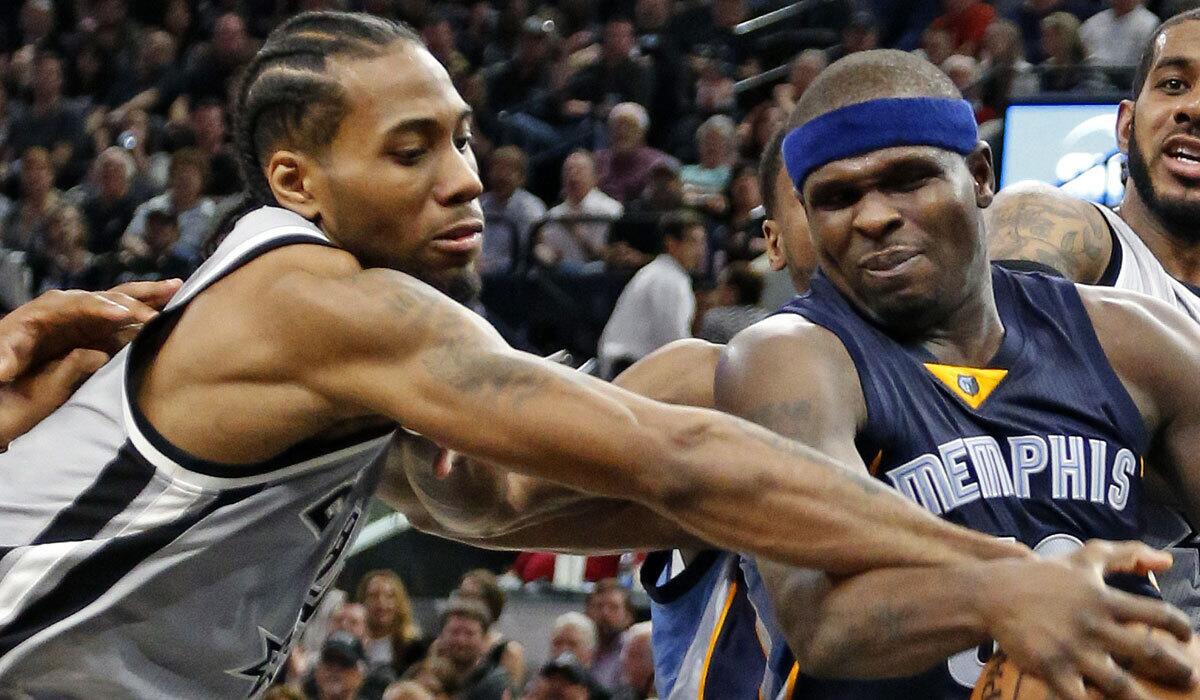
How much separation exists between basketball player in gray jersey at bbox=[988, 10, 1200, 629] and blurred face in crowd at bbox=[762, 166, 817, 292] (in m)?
0.41

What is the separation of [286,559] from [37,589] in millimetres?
393

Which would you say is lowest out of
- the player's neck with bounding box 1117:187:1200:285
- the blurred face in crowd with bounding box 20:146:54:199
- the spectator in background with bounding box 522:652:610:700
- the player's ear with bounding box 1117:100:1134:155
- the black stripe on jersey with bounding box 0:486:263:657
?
the blurred face in crowd with bounding box 20:146:54:199

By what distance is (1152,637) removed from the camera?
7.54 feet

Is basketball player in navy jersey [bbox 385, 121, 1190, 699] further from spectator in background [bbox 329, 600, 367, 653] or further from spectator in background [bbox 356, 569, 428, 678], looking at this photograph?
spectator in background [bbox 329, 600, 367, 653]

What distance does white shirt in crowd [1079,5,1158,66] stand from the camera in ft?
36.5

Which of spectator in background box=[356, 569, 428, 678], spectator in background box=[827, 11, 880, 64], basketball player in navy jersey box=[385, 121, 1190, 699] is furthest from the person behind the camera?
spectator in background box=[827, 11, 880, 64]

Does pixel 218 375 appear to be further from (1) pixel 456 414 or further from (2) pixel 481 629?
(2) pixel 481 629

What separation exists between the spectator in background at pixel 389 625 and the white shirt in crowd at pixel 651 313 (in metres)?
2.13

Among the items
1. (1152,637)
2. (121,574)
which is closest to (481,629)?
(121,574)

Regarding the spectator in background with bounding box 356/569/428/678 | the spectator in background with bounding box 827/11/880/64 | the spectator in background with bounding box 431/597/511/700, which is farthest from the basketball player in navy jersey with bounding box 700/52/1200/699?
the spectator in background with bounding box 827/11/880/64

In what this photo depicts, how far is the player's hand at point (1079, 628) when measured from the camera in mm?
2275

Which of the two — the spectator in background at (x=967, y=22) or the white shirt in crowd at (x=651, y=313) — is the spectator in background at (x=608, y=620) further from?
the spectator in background at (x=967, y=22)

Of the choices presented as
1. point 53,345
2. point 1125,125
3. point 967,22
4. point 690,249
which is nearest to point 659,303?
point 690,249

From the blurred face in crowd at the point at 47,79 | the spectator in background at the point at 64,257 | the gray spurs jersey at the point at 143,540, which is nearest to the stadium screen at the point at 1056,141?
the spectator in background at the point at 64,257
